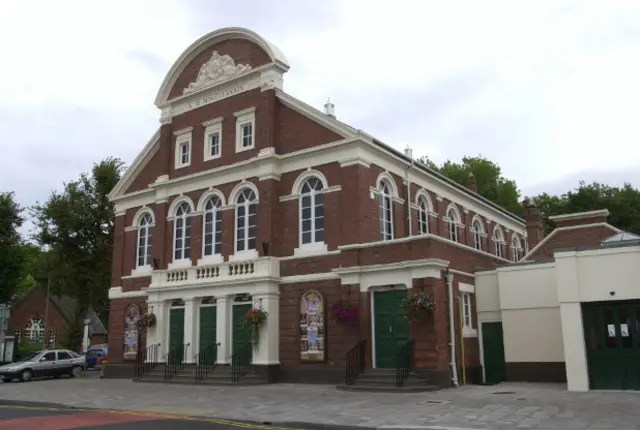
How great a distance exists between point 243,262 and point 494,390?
10.1 metres

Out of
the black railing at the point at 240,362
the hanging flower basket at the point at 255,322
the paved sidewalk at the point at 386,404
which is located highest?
the hanging flower basket at the point at 255,322

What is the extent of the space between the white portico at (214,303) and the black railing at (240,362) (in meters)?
0.49

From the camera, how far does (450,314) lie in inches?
719

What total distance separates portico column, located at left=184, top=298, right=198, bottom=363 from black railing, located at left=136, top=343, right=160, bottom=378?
1718mm

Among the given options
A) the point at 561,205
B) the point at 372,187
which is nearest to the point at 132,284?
the point at 372,187

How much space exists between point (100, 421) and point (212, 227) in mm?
12193

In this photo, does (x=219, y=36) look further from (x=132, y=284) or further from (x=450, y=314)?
(x=450, y=314)

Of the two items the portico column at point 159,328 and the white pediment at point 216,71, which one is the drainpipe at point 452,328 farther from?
the portico column at point 159,328

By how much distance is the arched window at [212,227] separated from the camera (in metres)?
23.9

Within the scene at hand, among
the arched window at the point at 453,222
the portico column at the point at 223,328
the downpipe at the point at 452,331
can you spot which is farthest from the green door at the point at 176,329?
the arched window at the point at 453,222

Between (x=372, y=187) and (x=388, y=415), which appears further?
(x=372, y=187)

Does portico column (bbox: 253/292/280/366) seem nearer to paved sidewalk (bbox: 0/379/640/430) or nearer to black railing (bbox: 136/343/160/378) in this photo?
paved sidewalk (bbox: 0/379/640/430)

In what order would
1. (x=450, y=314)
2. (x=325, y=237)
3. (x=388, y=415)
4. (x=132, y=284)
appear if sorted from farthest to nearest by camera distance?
(x=132, y=284) < (x=325, y=237) < (x=450, y=314) < (x=388, y=415)

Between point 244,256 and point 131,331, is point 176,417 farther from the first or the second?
point 131,331
